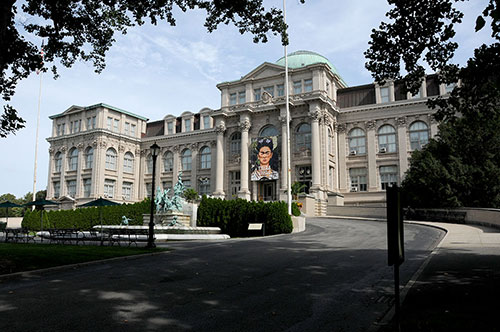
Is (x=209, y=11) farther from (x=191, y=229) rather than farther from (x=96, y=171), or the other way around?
(x=96, y=171)

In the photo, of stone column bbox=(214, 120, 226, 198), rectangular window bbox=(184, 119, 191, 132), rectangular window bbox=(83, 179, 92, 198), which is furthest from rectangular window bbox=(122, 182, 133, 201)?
stone column bbox=(214, 120, 226, 198)

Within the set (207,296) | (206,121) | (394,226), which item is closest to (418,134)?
(206,121)

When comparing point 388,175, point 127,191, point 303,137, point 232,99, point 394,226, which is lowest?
point 394,226

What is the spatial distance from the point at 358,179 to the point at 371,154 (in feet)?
11.6

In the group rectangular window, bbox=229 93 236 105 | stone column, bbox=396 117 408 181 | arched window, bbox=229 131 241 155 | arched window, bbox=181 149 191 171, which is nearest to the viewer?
stone column, bbox=396 117 408 181

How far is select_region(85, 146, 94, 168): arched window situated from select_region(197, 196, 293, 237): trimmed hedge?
37899 millimetres

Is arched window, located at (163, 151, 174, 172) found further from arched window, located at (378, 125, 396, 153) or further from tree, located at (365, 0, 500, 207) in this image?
tree, located at (365, 0, 500, 207)

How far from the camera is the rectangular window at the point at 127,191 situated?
65875 millimetres

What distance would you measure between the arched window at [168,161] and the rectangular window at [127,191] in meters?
6.44

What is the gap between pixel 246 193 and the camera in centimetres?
5100

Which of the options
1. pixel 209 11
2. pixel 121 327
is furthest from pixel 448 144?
pixel 121 327

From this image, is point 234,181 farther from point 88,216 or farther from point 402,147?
point 402,147

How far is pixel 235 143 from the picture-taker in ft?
183

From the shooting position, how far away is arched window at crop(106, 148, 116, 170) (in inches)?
2504
